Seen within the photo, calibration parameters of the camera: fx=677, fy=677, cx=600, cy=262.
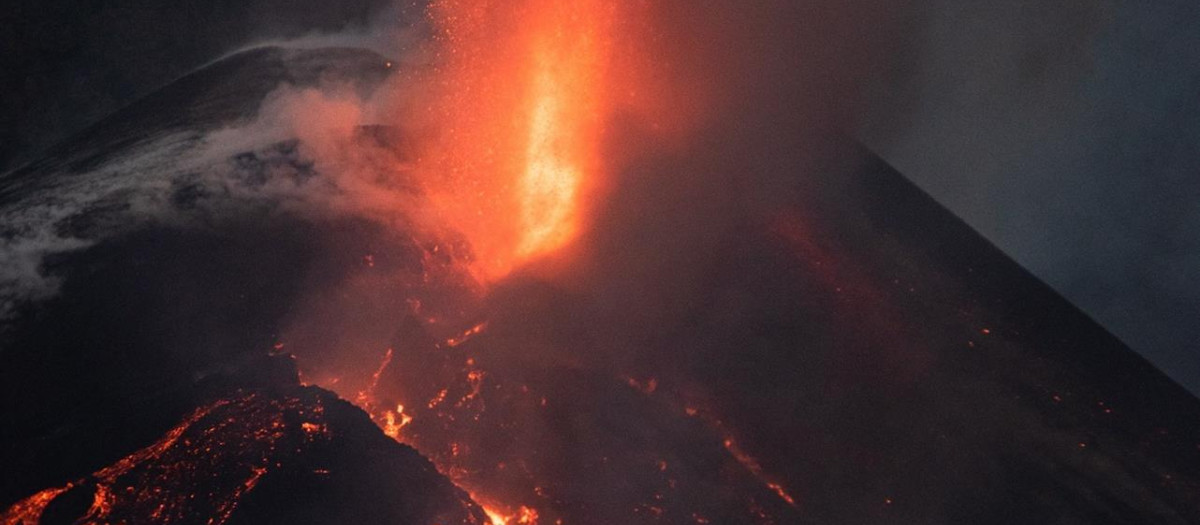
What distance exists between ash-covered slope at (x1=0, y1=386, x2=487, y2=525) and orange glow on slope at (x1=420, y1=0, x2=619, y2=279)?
332 centimetres

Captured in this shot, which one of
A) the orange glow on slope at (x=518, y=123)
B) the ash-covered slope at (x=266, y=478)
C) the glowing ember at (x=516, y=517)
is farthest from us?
the orange glow on slope at (x=518, y=123)

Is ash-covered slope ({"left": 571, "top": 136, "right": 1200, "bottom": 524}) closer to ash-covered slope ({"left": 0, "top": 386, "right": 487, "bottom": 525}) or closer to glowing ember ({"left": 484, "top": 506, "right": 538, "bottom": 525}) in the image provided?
glowing ember ({"left": 484, "top": 506, "right": 538, "bottom": 525})

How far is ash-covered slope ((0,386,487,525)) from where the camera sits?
4.16 m

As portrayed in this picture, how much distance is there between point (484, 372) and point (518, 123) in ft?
18.0

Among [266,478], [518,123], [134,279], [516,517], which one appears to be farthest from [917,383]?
[134,279]

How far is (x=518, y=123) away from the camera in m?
10.7

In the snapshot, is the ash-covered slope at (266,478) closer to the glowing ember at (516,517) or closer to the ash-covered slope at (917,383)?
the glowing ember at (516,517)

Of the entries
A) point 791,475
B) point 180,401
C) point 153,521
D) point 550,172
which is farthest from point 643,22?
point 153,521

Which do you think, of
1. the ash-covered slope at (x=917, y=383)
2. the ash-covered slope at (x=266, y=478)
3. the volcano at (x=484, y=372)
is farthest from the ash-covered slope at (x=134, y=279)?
the ash-covered slope at (x=917, y=383)

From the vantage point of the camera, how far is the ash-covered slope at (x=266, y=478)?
4160mm

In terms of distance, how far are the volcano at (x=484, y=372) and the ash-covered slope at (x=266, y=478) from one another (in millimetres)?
18

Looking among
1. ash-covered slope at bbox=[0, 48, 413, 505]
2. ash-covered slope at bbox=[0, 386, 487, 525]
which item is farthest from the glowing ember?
ash-covered slope at bbox=[0, 48, 413, 505]

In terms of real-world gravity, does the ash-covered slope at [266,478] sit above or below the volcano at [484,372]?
above

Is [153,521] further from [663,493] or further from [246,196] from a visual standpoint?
[246,196]
